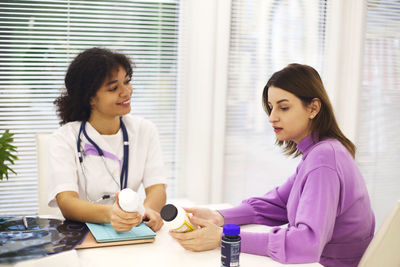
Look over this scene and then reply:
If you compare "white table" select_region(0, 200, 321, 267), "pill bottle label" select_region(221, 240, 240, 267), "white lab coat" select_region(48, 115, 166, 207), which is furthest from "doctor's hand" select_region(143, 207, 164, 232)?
"pill bottle label" select_region(221, 240, 240, 267)

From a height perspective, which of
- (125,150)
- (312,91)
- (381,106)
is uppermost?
(312,91)

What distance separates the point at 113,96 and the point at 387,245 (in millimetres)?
1267

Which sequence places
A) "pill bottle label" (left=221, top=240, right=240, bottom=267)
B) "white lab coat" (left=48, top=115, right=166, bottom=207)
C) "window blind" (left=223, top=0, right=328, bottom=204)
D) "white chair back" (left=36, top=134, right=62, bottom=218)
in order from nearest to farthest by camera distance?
"pill bottle label" (left=221, top=240, right=240, bottom=267)
"white lab coat" (left=48, top=115, right=166, bottom=207)
"white chair back" (left=36, top=134, right=62, bottom=218)
"window blind" (left=223, top=0, right=328, bottom=204)

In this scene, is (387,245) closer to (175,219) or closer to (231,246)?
(231,246)

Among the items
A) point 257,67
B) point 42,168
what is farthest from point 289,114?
point 257,67

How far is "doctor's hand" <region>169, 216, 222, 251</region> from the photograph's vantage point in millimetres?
1402

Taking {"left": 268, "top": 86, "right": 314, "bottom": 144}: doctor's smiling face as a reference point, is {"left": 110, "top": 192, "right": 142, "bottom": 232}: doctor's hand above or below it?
below

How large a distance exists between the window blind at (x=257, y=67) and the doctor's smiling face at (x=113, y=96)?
1124 millimetres

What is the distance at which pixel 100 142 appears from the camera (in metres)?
1.94

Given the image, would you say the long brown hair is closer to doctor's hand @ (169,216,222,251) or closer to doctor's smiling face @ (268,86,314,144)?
doctor's smiling face @ (268,86,314,144)

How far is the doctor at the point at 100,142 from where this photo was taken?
6.20 feet

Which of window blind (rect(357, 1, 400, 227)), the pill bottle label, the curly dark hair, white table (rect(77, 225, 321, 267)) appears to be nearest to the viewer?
the pill bottle label

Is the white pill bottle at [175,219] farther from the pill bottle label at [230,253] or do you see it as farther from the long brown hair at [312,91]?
the long brown hair at [312,91]

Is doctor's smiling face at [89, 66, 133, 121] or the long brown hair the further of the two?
doctor's smiling face at [89, 66, 133, 121]
